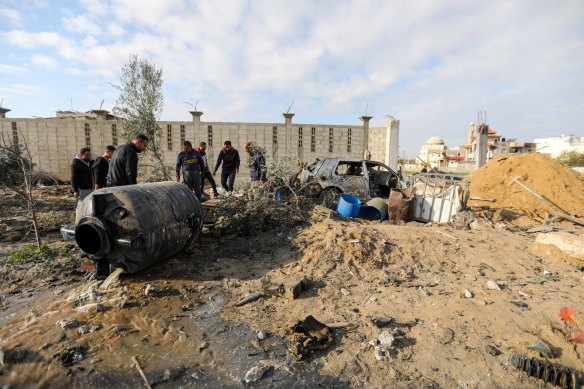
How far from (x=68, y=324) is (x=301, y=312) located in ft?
7.16

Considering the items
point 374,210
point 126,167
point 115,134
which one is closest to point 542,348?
point 374,210

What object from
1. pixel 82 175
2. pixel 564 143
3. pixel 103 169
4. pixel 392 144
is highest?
pixel 564 143

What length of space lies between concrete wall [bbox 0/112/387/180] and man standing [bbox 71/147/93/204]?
360 inches

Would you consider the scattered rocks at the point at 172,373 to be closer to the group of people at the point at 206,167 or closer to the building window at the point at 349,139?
the group of people at the point at 206,167

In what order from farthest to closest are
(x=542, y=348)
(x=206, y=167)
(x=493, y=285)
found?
(x=206, y=167) → (x=493, y=285) → (x=542, y=348)

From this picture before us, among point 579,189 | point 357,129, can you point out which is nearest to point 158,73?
point 357,129

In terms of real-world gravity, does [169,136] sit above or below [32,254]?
above

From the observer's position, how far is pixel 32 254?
448 centimetres

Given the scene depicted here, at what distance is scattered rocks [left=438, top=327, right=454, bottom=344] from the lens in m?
2.77

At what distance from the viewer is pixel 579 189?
8297 millimetres

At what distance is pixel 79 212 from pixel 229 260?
2002 millimetres

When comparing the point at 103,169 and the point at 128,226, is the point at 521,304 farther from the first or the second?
the point at 103,169

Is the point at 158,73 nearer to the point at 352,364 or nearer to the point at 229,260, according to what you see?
the point at 229,260

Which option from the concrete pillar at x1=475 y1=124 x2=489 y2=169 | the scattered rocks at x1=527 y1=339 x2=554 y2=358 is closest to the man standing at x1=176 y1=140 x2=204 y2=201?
the scattered rocks at x1=527 y1=339 x2=554 y2=358
